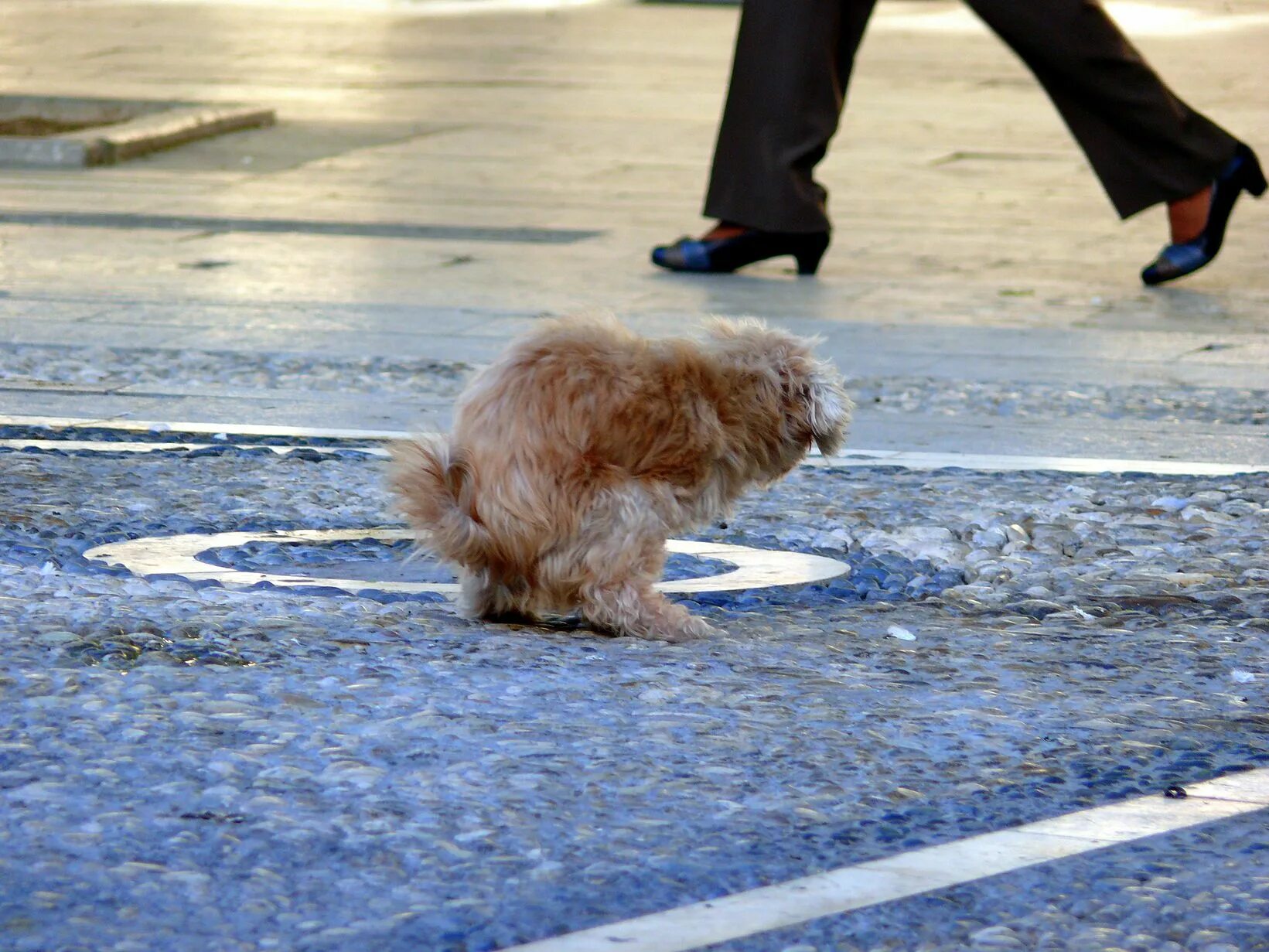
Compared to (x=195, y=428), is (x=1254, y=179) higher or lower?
higher

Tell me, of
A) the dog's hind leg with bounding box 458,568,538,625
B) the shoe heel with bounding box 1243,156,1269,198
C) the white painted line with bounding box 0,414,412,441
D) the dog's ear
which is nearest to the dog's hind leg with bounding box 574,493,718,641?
the dog's hind leg with bounding box 458,568,538,625

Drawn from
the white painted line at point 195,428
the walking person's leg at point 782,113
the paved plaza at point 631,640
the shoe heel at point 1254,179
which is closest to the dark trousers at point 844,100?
the walking person's leg at point 782,113

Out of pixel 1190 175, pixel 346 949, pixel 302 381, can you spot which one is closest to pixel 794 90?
pixel 1190 175

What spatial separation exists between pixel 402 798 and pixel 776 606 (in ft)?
4.67

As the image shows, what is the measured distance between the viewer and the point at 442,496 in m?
3.85

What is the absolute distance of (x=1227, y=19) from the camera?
21.7 metres

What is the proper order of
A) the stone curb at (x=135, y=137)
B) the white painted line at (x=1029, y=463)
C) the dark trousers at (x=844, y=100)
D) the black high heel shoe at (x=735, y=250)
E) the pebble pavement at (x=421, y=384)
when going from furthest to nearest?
the stone curb at (x=135, y=137)
the black high heel shoe at (x=735, y=250)
the dark trousers at (x=844, y=100)
the pebble pavement at (x=421, y=384)
the white painted line at (x=1029, y=463)

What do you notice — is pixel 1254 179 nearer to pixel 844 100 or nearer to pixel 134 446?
pixel 844 100

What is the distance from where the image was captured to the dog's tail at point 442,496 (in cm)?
384

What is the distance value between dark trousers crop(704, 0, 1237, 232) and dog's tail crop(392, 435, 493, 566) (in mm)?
4622

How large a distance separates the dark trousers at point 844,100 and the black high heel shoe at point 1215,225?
0.08 m

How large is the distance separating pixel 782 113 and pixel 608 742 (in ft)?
17.4

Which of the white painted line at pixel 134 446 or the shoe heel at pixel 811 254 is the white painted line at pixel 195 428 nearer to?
the white painted line at pixel 134 446

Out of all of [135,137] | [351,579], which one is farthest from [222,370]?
[135,137]
